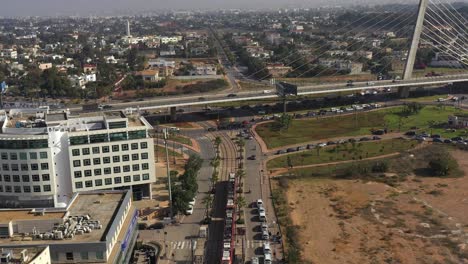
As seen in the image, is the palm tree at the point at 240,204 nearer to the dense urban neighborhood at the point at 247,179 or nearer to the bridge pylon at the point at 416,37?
the dense urban neighborhood at the point at 247,179

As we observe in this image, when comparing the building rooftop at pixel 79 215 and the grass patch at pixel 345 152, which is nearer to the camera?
the building rooftop at pixel 79 215

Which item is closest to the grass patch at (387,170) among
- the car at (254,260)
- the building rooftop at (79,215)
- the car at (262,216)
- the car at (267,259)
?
the car at (262,216)

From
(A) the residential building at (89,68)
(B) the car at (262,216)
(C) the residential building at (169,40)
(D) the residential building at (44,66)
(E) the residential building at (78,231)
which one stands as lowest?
(B) the car at (262,216)

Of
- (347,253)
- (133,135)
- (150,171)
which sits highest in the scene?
(133,135)

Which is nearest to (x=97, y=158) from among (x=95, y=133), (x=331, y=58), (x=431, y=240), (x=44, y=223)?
(x=95, y=133)

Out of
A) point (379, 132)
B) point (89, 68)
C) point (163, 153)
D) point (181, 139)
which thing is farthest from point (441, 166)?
point (89, 68)

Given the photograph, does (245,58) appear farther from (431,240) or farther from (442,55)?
(431,240)

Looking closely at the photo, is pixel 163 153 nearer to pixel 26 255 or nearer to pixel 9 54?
pixel 26 255
